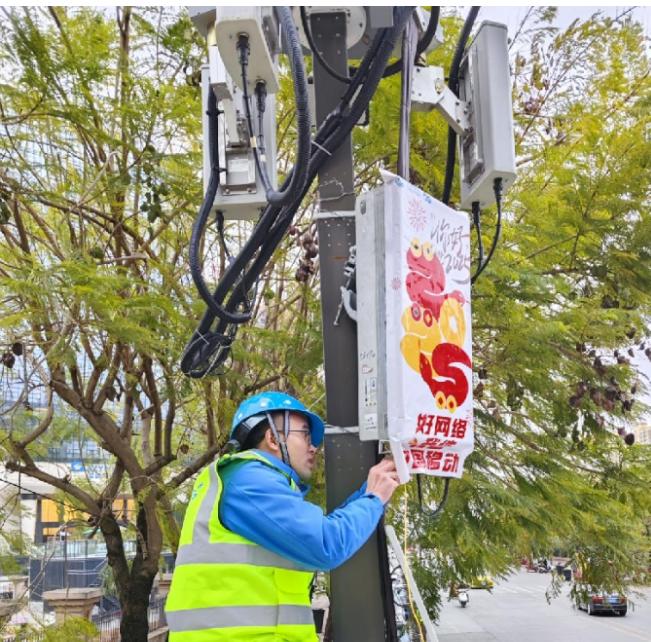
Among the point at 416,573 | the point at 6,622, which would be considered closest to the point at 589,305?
the point at 416,573

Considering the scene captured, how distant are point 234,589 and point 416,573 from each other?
5.17 m

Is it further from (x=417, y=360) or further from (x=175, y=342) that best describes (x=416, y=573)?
(x=417, y=360)

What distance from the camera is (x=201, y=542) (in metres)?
2.54

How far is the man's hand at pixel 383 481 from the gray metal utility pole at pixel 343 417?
0.14m

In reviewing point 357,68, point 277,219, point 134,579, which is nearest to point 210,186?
point 277,219

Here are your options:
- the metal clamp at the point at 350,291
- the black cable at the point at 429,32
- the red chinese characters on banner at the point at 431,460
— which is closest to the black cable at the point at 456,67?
the black cable at the point at 429,32

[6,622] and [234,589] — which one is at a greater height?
[234,589]

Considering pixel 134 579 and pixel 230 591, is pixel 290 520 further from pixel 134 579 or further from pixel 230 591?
pixel 134 579

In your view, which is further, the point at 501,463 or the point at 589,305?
the point at 501,463

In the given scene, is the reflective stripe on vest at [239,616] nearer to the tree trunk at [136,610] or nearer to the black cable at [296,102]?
the black cable at [296,102]

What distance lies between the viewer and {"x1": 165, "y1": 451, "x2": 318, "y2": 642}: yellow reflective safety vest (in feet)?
7.95

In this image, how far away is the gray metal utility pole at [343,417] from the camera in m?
2.75

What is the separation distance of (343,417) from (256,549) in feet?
1.87

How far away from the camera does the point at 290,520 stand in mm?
2432
